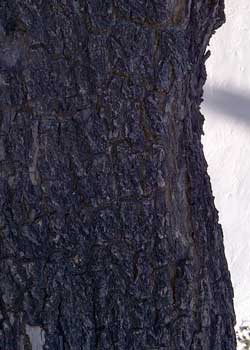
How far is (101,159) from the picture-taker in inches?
76.6

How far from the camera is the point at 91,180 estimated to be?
6.37 ft

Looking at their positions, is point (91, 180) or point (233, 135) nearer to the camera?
point (91, 180)

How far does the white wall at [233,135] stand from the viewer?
4.79m

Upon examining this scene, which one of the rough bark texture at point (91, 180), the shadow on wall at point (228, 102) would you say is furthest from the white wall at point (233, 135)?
the rough bark texture at point (91, 180)

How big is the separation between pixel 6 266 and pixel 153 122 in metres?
0.42

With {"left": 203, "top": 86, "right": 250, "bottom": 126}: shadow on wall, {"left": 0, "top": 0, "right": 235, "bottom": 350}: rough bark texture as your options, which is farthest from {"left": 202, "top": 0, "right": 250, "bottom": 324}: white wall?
{"left": 0, "top": 0, "right": 235, "bottom": 350}: rough bark texture

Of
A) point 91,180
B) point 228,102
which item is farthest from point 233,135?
point 91,180

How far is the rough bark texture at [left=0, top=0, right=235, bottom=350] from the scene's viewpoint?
1921 mm

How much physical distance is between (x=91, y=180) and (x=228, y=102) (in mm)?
2976

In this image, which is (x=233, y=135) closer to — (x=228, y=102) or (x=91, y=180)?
(x=228, y=102)

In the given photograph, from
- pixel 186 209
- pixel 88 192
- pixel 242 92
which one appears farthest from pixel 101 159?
pixel 242 92

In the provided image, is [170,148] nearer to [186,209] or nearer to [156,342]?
[186,209]

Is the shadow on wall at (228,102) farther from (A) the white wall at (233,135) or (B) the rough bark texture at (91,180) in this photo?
(B) the rough bark texture at (91,180)

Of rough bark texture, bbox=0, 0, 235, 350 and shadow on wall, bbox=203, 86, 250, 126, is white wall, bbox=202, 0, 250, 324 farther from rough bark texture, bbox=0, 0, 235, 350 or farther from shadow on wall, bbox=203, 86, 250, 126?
rough bark texture, bbox=0, 0, 235, 350
